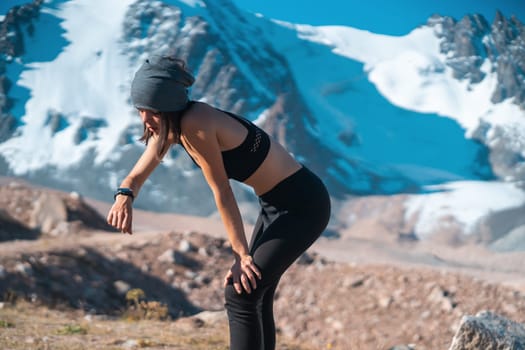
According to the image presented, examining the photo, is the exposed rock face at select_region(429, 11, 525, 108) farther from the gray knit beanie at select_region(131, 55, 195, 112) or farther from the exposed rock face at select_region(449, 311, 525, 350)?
the gray knit beanie at select_region(131, 55, 195, 112)

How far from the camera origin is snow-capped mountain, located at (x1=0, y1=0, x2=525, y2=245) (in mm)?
40750

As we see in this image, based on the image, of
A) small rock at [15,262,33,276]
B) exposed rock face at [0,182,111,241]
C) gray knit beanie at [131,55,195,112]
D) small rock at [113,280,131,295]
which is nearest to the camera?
gray knit beanie at [131,55,195,112]

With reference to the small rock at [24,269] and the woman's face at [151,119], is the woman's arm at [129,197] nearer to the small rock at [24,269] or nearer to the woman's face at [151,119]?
the woman's face at [151,119]

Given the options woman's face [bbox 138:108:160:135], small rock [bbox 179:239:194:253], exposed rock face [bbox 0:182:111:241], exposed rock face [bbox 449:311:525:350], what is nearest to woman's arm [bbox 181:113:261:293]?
woman's face [bbox 138:108:160:135]

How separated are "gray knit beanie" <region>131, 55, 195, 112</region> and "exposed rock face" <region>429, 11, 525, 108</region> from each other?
46.3 m

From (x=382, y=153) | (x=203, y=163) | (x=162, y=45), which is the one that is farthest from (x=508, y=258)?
(x=203, y=163)

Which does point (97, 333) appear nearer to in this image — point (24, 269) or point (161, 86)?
point (161, 86)

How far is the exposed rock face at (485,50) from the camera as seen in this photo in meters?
50.7

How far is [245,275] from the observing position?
2.75 metres

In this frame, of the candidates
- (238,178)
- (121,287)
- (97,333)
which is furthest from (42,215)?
(238,178)

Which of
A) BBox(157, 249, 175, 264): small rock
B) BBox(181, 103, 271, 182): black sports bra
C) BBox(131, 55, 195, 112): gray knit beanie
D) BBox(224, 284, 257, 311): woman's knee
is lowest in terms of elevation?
BBox(157, 249, 175, 264): small rock

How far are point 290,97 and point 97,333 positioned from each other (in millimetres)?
51207

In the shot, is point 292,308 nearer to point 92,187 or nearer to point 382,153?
point 92,187

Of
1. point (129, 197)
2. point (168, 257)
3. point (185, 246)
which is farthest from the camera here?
point (185, 246)
